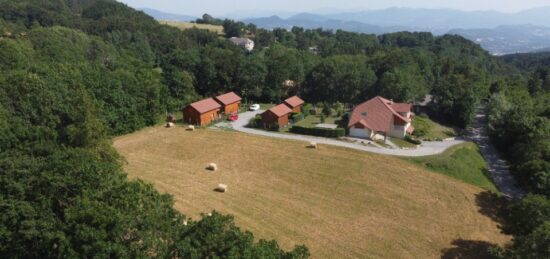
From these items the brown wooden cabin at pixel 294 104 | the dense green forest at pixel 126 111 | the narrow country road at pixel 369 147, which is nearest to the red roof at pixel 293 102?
the brown wooden cabin at pixel 294 104

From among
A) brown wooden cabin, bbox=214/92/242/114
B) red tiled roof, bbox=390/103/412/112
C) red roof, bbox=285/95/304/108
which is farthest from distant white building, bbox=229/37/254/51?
red tiled roof, bbox=390/103/412/112

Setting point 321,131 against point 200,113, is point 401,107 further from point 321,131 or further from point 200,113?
point 200,113

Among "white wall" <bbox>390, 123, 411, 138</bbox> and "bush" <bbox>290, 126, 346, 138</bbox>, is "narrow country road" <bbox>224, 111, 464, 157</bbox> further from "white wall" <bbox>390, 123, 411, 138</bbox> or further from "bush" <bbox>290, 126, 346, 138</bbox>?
"white wall" <bbox>390, 123, 411, 138</bbox>

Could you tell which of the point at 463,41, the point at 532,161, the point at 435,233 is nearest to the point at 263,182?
the point at 435,233

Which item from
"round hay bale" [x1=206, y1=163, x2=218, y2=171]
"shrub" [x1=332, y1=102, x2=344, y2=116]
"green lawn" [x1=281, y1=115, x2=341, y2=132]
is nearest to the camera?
"round hay bale" [x1=206, y1=163, x2=218, y2=171]

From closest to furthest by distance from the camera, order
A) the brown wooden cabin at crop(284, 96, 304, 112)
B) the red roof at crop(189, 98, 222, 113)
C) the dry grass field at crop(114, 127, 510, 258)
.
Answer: the dry grass field at crop(114, 127, 510, 258), the red roof at crop(189, 98, 222, 113), the brown wooden cabin at crop(284, 96, 304, 112)

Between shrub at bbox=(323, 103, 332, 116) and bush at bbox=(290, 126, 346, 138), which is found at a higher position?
shrub at bbox=(323, 103, 332, 116)

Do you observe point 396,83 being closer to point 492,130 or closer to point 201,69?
point 492,130
